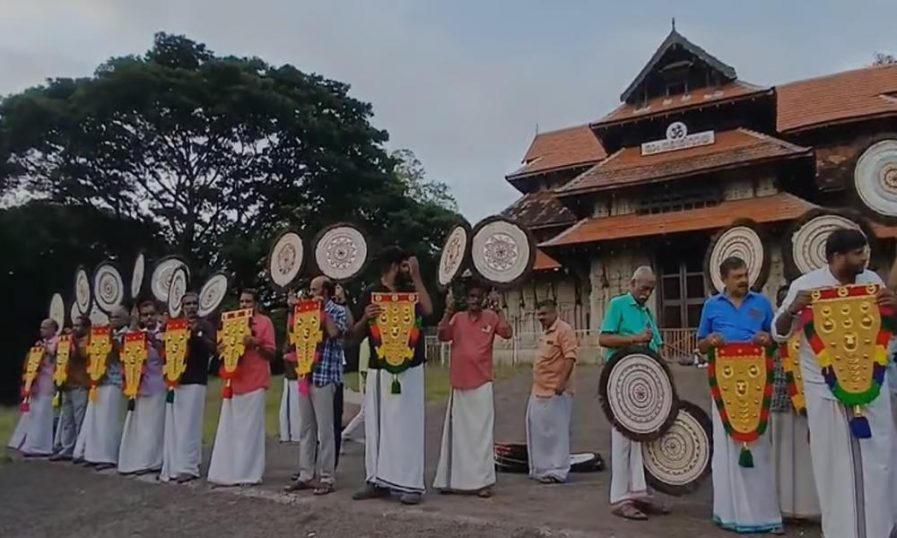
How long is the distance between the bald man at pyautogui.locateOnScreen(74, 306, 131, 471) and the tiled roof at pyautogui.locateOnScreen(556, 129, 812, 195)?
15.5 meters

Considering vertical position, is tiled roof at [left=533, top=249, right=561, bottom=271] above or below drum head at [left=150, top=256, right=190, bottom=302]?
above

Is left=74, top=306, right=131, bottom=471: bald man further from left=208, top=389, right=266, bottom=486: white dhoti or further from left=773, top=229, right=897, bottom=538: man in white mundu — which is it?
left=773, top=229, right=897, bottom=538: man in white mundu

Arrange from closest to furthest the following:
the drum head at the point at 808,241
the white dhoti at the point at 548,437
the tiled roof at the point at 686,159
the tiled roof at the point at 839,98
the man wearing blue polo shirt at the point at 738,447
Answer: the man wearing blue polo shirt at the point at 738,447
the drum head at the point at 808,241
the white dhoti at the point at 548,437
the tiled roof at the point at 686,159
the tiled roof at the point at 839,98

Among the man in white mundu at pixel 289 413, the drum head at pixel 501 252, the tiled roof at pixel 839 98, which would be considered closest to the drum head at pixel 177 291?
the man in white mundu at pixel 289 413

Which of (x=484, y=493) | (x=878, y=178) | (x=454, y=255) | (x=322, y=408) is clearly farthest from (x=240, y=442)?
(x=878, y=178)

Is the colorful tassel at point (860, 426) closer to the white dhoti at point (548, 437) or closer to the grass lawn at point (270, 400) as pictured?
the white dhoti at point (548, 437)

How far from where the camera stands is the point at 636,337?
573 cm

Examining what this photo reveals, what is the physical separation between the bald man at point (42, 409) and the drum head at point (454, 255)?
19.6ft

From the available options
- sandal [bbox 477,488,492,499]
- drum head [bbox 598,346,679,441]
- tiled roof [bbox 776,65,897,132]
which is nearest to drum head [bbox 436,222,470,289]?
drum head [bbox 598,346,679,441]

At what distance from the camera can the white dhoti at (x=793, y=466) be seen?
5.34m

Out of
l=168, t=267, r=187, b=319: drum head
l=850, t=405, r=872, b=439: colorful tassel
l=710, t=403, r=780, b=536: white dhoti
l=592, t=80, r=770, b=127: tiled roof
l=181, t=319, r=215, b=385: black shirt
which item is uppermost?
l=592, t=80, r=770, b=127: tiled roof

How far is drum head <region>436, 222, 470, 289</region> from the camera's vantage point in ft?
22.2

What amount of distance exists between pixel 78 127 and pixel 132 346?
1667 centimetres

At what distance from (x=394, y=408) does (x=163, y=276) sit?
3918 millimetres
